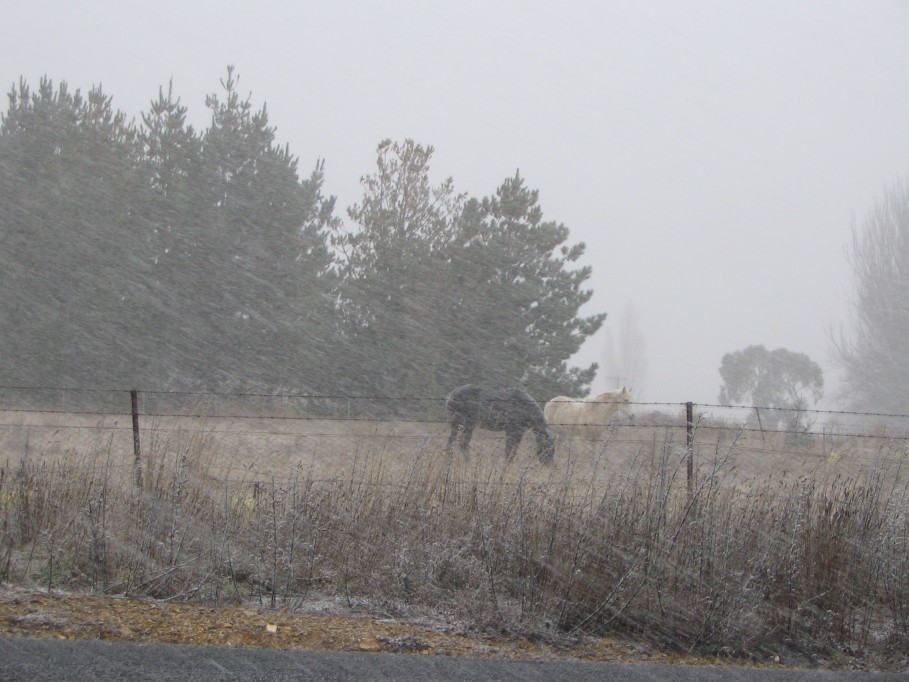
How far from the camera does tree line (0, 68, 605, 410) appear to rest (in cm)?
2825

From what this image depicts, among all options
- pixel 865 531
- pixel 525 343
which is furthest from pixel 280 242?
pixel 865 531

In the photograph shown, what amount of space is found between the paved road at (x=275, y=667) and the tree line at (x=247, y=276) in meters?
23.0

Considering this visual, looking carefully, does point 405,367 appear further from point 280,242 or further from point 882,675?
point 882,675

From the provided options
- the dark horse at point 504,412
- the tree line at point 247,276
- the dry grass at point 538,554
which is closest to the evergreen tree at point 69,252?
the tree line at point 247,276

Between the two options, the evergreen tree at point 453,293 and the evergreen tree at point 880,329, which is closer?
the evergreen tree at point 453,293

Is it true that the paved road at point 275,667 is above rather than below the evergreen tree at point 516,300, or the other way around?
below

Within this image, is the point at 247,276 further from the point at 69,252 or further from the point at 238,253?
the point at 69,252

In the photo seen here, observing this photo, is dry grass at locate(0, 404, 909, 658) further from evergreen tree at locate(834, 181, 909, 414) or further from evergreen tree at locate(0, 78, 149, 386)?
evergreen tree at locate(834, 181, 909, 414)

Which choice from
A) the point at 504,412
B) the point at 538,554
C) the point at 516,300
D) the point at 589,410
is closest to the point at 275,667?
the point at 538,554

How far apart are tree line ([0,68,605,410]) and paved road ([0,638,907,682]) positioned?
23.0 metres

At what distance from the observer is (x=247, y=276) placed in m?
29.4

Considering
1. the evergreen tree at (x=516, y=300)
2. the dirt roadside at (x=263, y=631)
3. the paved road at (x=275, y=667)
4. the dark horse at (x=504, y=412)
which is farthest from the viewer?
the evergreen tree at (x=516, y=300)

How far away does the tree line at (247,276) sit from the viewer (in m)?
→ 28.2

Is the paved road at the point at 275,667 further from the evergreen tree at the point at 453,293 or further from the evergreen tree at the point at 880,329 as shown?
the evergreen tree at the point at 880,329
